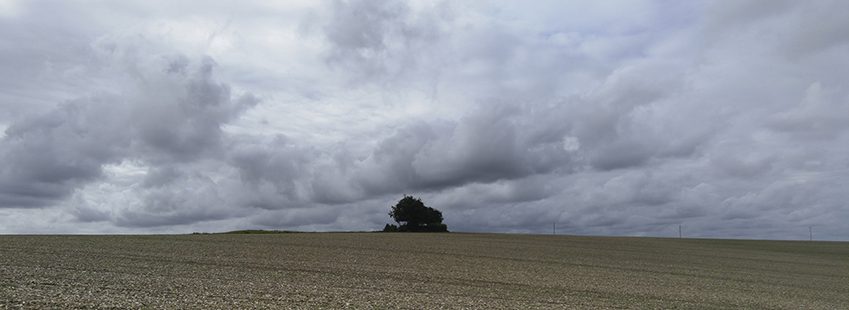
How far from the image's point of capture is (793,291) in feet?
119

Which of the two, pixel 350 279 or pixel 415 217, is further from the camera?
pixel 415 217

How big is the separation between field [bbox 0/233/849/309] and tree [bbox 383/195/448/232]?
190ft

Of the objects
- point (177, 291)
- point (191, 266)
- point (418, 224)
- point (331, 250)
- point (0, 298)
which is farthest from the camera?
point (418, 224)

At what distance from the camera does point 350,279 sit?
28.5 m

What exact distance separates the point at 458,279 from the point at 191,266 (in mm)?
12205

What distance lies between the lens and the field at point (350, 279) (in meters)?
21.3

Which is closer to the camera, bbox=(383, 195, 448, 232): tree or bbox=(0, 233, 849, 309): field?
bbox=(0, 233, 849, 309): field

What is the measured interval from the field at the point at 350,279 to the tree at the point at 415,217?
58.1m

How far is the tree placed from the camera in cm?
10694

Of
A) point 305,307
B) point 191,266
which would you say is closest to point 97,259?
point 191,266

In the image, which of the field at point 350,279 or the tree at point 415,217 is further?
the tree at point 415,217

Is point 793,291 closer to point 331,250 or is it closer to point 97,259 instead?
point 331,250

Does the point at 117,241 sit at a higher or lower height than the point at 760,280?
higher

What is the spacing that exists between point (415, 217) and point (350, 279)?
79.1 metres
